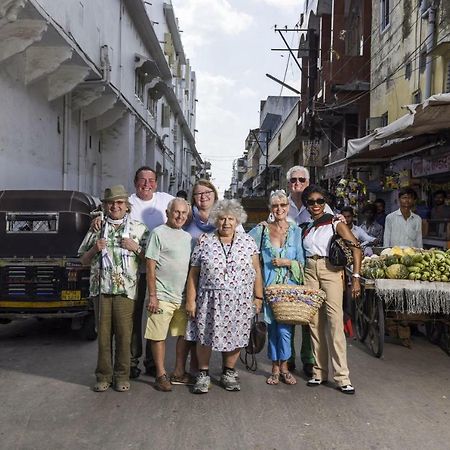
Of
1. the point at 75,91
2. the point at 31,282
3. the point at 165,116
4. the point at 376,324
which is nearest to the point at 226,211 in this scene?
the point at 376,324

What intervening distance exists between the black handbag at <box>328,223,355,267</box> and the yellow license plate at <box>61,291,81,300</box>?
10.6 feet

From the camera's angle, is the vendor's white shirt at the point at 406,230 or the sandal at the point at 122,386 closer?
the sandal at the point at 122,386

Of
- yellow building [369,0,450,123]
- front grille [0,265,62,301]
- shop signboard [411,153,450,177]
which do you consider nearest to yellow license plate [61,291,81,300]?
front grille [0,265,62,301]

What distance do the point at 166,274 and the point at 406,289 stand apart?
105 inches

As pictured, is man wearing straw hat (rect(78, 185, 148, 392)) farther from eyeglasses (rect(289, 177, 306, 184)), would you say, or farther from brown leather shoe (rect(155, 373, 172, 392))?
eyeglasses (rect(289, 177, 306, 184))

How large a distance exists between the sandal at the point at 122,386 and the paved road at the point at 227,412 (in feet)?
0.17

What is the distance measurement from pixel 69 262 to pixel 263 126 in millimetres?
46962

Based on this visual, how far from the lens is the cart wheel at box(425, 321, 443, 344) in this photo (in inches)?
263

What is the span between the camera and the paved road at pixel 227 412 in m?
3.89

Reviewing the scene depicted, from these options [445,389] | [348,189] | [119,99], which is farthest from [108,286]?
[119,99]

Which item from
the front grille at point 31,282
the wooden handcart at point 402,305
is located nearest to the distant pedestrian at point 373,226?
the wooden handcart at point 402,305

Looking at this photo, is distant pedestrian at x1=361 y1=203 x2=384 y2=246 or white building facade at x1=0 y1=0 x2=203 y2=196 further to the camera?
white building facade at x1=0 y1=0 x2=203 y2=196

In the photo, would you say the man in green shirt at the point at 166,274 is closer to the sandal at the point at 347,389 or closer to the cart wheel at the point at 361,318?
the sandal at the point at 347,389

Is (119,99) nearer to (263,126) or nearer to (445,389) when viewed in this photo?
(445,389)
